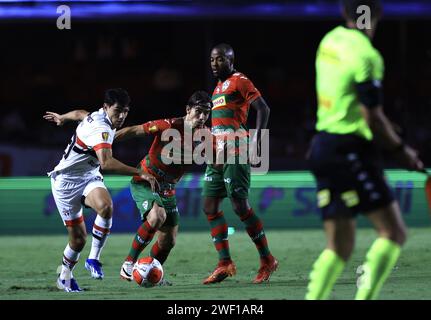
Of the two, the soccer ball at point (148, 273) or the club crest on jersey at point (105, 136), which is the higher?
the club crest on jersey at point (105, 136)

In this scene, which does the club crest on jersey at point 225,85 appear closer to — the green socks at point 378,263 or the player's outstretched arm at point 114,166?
the player's outstretched arm at point 114,166

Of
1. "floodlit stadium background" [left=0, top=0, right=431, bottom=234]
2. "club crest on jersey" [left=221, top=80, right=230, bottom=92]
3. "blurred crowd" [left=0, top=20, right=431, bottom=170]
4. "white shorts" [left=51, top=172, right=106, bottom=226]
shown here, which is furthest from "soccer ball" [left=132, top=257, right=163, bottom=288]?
"blurred crowd" [left=0, top=20, right=431, bottom=170]

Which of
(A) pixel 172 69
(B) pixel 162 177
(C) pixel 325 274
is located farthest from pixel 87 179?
(A) pixel 172 69

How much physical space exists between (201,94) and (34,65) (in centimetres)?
1359

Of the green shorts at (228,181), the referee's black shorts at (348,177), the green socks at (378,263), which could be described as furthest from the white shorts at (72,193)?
the green socks at (378,263)

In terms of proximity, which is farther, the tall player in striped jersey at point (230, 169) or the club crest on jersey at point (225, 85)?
the club crest on jersey at point (225, 85)

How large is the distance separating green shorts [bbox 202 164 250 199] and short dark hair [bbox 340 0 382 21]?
353cm

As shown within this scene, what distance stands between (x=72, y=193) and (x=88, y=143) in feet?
1.86

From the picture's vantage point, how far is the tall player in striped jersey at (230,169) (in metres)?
9.59

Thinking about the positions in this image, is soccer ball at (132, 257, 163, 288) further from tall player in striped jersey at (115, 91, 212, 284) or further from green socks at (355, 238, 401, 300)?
green socks at (355, 238, 401, 300)

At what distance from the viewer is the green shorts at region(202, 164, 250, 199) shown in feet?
31.5

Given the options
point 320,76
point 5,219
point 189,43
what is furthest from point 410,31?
point 320,76

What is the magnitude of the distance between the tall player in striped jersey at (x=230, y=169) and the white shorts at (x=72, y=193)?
1.23 m
